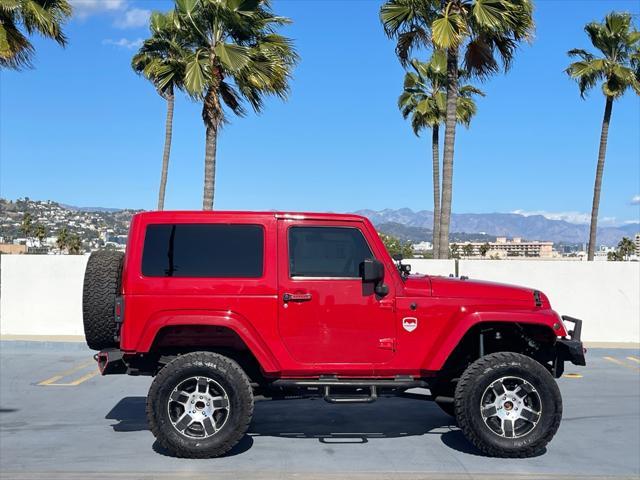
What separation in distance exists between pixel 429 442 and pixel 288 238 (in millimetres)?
2226

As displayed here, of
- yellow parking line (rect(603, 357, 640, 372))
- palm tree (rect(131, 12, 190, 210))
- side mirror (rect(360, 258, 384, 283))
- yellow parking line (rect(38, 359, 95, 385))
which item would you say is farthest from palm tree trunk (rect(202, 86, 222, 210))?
side mirror (rect(360, 258, 384, 283))

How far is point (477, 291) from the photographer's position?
534cm

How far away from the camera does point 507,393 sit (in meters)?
5.21

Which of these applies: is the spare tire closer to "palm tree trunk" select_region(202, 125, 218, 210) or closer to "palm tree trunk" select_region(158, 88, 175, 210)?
"palm tree trunk" select_region(202, 125, 218, 210)

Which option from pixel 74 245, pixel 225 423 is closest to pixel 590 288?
pixel 225 423

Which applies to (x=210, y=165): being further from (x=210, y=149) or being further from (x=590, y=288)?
(x=590, y=288)

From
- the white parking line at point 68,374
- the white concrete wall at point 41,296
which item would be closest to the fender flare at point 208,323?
the white parking line at point 68,374

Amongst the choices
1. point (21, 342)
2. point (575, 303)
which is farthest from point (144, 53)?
point (575, 303)

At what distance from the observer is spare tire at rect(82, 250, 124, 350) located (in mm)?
5387

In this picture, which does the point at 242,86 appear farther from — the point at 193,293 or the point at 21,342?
the point at 193,293

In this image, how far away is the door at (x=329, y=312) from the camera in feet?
16.8

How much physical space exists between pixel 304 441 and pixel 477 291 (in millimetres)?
2027

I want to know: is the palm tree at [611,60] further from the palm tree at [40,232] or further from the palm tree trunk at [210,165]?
the palm tree at [40,232]

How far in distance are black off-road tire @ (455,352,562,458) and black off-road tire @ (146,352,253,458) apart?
5.80ft
